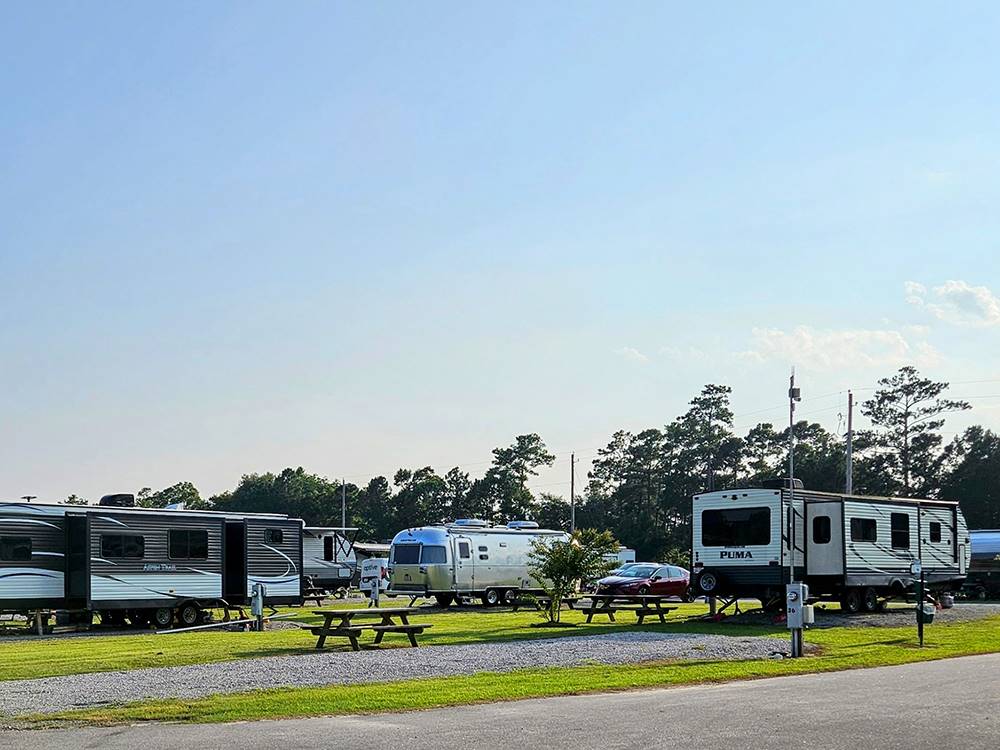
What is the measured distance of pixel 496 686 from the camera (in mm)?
15008

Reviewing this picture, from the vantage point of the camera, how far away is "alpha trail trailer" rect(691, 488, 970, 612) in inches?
1083

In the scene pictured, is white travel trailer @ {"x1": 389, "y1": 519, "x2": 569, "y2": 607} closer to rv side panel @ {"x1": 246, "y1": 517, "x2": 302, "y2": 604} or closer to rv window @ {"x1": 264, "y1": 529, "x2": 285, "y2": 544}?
rv side panel @ {"x1": 246, "y1": 517, "x2": 302, "y2": 604}

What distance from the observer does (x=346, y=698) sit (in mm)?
13922

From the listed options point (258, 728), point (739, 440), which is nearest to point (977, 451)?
point (739, 440)

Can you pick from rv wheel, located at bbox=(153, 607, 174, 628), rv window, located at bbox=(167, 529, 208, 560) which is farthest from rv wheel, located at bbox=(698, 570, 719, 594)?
rv wheel, located at bbox=(153, 607, 174, 628)

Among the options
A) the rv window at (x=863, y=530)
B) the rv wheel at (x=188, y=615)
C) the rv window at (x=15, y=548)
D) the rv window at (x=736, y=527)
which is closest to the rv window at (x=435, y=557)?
the rv wheel at (x=188, y=615)

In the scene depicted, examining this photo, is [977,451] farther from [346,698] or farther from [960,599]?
[346,698]

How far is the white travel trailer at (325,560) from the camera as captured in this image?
41.3 m

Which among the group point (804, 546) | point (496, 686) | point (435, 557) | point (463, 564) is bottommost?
point (463, 564)

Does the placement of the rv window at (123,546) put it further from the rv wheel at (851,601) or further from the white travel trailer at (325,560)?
the rv wheel at (851,601)

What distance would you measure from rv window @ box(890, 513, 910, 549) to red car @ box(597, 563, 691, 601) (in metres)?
6.96

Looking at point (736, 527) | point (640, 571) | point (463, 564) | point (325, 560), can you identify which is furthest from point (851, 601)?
point (325, 560)

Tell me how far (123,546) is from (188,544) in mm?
1769

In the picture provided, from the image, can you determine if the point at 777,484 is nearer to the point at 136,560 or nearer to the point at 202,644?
the point at 202,644
